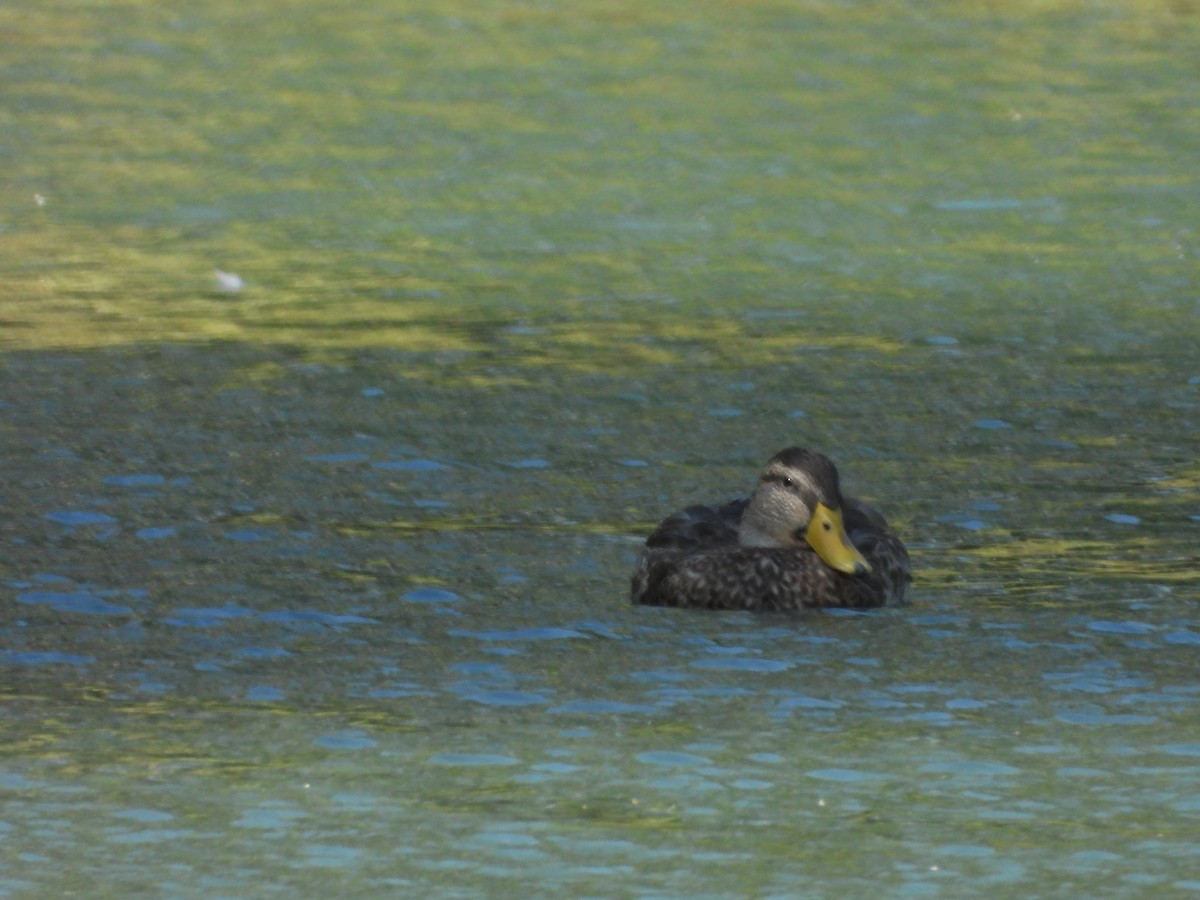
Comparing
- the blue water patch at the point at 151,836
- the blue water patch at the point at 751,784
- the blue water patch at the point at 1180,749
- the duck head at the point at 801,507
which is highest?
the duck head at the point at 801,507

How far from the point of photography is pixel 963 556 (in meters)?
12.6

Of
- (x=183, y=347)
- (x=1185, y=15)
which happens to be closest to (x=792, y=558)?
(x=183, y=347)

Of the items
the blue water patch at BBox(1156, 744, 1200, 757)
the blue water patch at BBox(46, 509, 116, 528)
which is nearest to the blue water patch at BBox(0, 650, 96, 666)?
the blue water patch at BBox(46, 509, 116, 528)

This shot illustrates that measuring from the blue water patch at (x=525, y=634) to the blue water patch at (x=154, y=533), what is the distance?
2111 mm

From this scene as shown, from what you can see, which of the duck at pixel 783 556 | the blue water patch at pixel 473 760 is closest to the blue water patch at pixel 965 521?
the duck at pixel 783 556

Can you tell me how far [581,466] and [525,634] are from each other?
304 cm

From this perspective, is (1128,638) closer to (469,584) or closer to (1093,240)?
(469,584)

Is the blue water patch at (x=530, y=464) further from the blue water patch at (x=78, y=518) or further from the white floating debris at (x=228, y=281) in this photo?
the white floating debris at (x=228, y=281)

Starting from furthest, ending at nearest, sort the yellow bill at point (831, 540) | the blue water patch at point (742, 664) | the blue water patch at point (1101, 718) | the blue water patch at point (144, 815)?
the yellow bill at point (831, 540) → the blue water patch at point (742, 664) → the blue water patch at point (1101, 718) → the blue water patch at point (144, 815)

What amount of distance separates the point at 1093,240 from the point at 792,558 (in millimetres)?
9606

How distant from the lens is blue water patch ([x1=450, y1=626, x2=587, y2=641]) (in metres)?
11.1

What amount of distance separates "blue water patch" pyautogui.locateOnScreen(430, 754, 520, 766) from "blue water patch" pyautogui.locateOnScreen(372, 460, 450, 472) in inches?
186

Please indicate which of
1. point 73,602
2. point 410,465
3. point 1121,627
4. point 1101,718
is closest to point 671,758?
point 1101,718

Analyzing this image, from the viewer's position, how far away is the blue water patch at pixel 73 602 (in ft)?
38.1
